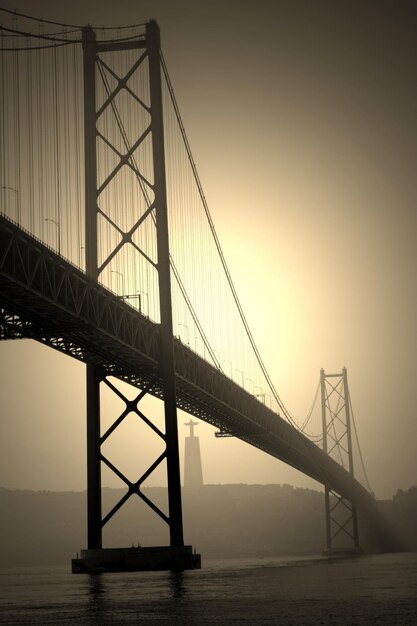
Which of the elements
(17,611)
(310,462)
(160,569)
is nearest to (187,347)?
(160,569)

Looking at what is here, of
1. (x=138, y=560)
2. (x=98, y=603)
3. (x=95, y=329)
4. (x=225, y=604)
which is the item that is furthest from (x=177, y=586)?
(x=138, y=560)

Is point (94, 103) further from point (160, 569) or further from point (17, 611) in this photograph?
point (17, 611)

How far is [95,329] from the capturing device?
37938mm

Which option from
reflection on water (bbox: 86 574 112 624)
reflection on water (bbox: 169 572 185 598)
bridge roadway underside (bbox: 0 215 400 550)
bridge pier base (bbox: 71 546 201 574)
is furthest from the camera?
bridge pier base (bbox: 71 546 201 574)

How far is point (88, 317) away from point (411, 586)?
14.0 meters

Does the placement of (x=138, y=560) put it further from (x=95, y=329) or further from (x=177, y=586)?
(x=177, y=586)

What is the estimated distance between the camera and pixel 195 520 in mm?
148500

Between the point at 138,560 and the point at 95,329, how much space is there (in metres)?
8.85

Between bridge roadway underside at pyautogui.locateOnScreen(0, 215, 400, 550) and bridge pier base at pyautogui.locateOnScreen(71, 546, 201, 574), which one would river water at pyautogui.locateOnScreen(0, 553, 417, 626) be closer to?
bridge roadway underside at pyautogui.locateOnScreen(0, 215, 400, 550)

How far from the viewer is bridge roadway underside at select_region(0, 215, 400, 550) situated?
3297cm

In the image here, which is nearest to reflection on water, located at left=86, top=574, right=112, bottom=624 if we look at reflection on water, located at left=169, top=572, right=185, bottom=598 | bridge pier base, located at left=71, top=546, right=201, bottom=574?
reflection on water, located at left=169, top=572, right=185, bottom=598

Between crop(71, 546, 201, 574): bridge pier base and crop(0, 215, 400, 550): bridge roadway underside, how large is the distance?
6173mm

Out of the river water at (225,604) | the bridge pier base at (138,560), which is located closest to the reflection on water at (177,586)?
the river water at (225,604)

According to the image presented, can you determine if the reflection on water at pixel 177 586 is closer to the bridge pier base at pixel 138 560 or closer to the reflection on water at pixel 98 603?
the reflection on water at pixel 98 603
